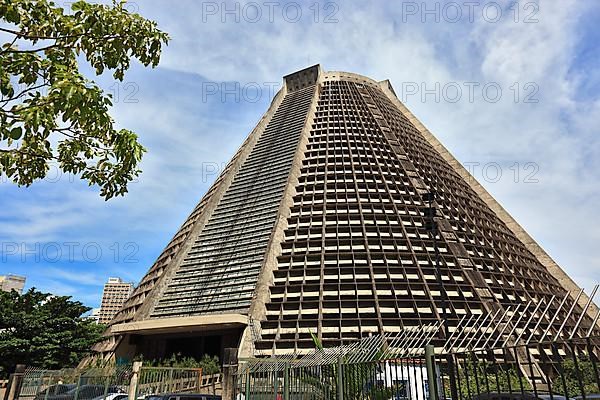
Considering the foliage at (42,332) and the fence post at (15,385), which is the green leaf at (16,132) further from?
the foliage at (42,332)

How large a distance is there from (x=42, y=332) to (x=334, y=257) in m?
21.7

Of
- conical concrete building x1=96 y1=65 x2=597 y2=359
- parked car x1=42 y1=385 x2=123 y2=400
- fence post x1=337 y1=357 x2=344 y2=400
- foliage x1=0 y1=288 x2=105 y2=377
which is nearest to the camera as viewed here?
fence post x1=337 y1=357 x2=344 y2=400

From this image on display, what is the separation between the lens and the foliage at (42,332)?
27741 millimetres

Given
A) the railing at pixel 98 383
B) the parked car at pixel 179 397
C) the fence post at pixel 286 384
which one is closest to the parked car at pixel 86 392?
the railing at pixel 98 383

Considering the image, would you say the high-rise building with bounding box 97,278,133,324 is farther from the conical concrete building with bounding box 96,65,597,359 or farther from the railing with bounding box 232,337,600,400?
the railing with bounding box 232,337,600,400

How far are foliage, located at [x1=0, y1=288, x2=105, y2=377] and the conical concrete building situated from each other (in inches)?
126

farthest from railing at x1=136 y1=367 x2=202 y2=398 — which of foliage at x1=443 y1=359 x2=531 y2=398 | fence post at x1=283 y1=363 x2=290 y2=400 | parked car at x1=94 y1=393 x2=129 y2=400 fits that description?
foliage at x1=443 y1=359 x2=531 y2=398

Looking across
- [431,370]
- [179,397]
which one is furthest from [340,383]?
[179,397]

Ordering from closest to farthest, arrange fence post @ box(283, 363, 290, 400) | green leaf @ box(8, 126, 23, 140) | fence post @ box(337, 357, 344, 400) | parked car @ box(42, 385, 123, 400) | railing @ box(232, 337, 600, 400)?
green leaf @ box(8, 126, 23, 140)
railing @ box(232, 337, 600, 400)
fence post @ box(337, 357, 344, 400)
fence post @ box(283, 363, 290, 400)
parked car @ box(42, 385, 123, 400)

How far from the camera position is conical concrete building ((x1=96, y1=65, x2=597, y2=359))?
22.5 meters

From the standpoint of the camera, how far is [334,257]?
25.6 meters

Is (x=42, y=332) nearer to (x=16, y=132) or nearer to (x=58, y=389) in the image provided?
(x=58, y=389)

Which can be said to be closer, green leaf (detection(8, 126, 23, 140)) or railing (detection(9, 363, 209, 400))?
green leaf (detection(8, 126, 23, 140))

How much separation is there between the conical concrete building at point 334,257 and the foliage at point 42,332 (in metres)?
3.21
